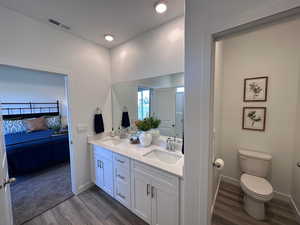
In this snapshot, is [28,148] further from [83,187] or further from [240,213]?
[240,213]

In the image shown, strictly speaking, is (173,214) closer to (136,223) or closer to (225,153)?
(136,223)

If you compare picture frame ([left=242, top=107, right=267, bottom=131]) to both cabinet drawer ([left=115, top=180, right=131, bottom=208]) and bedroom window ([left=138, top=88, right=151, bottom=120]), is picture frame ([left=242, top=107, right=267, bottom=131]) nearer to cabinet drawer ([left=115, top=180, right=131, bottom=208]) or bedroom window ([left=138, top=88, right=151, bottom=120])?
bedroom window ([left=138, top=88, right=151, bottom=120])

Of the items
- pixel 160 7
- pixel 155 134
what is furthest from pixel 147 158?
pixel 160 7

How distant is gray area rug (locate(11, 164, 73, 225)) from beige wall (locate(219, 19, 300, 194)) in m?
3.08

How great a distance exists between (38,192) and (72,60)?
7.64ft

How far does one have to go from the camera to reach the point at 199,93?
942 millimetres

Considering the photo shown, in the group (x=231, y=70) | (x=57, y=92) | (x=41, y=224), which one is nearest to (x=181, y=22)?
(x=231, y=70)

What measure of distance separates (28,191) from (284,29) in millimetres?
4783

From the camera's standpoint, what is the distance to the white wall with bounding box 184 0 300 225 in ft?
2.79

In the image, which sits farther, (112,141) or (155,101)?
(112,141)

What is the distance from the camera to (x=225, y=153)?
2336mm

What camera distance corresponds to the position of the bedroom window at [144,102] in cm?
222

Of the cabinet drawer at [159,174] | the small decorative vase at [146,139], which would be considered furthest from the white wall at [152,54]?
the cabinet drawer at [159,174]

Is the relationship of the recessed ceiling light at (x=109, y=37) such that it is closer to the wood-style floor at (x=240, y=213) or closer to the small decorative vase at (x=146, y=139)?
the small decorative vase at (x=146, y=139)
